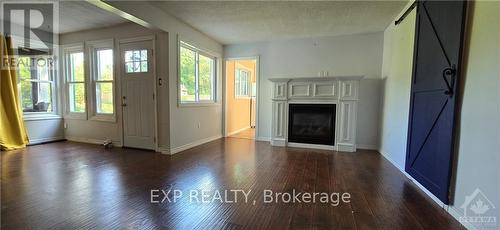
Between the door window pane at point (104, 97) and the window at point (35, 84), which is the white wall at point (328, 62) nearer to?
the door window pane at point (104, 97)

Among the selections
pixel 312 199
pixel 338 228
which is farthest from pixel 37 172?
pixel 338 228

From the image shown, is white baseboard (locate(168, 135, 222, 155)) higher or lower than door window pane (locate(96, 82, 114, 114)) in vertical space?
lower

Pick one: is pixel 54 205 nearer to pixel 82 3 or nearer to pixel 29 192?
pixel 29 192

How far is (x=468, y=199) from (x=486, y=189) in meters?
0.22

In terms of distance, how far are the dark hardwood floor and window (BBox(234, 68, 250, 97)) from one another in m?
2.86

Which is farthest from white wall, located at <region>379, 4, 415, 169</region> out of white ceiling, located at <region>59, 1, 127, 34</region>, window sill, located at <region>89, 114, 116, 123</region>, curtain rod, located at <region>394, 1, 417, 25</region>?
window sill, located at <region>89, 114, 116, 123</region>

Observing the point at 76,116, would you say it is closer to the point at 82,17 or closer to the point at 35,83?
the point at 35,83

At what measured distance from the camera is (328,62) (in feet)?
16.6

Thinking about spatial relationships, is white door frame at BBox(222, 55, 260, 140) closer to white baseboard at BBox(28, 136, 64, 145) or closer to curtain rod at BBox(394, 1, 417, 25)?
curtain rod at BBox(394, 1, 417, 25)

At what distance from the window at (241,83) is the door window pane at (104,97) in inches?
125

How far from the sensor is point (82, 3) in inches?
137

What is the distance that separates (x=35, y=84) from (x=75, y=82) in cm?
75

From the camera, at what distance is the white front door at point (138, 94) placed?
4.29m

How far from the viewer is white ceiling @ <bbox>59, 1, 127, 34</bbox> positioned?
357 centimetres
